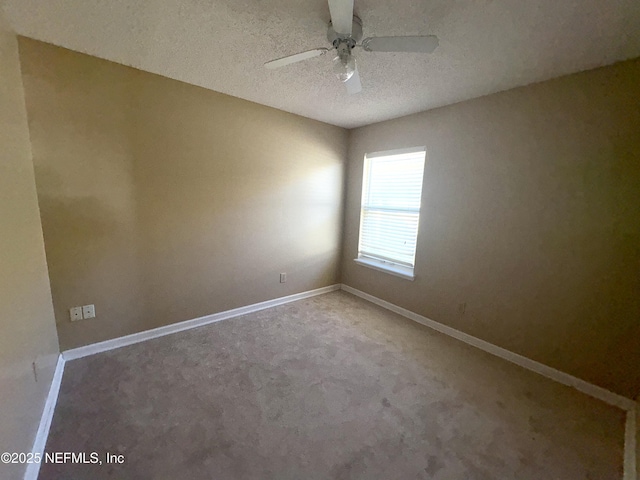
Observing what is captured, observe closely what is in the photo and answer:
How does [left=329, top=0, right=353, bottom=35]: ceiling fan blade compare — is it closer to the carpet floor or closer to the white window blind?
the white window blind

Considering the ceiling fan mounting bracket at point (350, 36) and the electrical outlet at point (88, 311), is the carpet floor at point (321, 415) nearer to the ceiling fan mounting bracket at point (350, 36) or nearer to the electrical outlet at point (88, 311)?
the electrical outlet at point (88, 311)

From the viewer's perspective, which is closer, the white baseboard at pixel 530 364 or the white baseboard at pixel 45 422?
the white baseboard at pixel 45 422

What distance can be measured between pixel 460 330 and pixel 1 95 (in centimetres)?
383

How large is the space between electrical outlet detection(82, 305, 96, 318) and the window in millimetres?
2956

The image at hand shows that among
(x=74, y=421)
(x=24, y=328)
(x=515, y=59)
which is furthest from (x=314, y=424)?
(x=515, y=59)

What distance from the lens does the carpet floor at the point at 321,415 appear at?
1.38m

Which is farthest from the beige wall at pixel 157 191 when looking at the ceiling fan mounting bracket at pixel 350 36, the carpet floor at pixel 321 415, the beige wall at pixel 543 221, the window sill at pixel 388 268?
the beige wall at pixel 543 221

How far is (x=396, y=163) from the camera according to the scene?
10.8 ft

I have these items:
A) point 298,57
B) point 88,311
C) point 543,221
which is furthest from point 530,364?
point 88,311

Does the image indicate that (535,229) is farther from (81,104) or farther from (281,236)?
(81,104)

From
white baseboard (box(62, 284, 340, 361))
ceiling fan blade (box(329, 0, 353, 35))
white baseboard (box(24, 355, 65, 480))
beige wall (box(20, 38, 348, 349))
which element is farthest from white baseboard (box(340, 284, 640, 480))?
white baseboard (box(24, 355, 65, 480))

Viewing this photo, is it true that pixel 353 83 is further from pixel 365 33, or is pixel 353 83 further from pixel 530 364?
pixel 530 364

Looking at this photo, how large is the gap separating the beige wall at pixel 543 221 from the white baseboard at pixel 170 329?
1.83 metres

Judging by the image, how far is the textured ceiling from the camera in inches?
55.2
